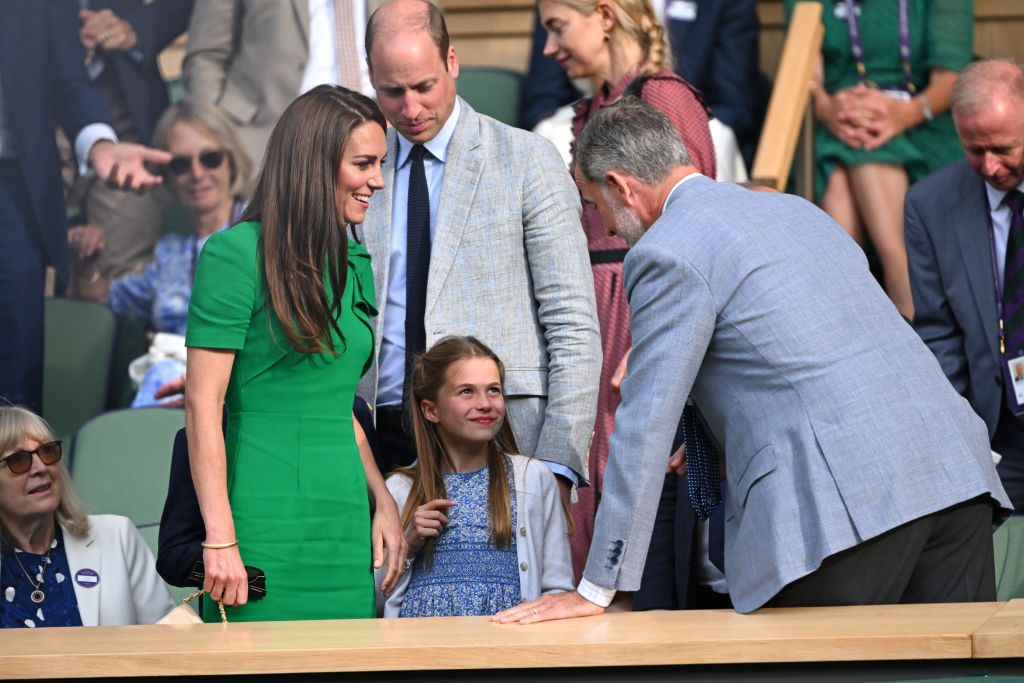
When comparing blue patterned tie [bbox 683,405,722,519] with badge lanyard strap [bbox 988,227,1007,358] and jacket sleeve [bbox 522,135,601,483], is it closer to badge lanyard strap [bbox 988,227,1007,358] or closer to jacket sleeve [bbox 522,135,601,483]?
jacket sleeve [bbox 522,135,601,483]

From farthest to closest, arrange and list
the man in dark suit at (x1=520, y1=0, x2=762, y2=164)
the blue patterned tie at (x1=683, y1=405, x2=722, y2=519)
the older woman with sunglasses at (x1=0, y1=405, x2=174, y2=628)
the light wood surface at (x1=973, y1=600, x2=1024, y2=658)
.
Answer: the man in dark suit at (x1=520, y1=0, x2=762, y2=164), the older woman with sunglasses at (x1=0, y1=405, x2=174, y2=628), the blue patterned tie at (x1=683, y1=405, x2=722, y2=519), the light wood surface at (x1=973, y1=600, x2=1024, y2=658)

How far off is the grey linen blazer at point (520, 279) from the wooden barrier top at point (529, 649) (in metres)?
0.92

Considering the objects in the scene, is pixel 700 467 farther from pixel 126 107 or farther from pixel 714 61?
pixel 126 107

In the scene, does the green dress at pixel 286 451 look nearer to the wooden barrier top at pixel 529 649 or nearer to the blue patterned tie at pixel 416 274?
the wooden barrier top at pixel 529 649

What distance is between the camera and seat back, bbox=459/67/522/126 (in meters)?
6.02

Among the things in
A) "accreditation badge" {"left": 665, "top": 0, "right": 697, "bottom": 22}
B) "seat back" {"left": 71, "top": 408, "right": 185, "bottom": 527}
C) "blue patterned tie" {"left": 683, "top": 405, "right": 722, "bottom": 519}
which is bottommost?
"seat back" {"left": 71, "top": 408, "right": 185, "bottom": 527}

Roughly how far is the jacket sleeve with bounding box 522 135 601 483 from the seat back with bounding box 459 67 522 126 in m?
2.51

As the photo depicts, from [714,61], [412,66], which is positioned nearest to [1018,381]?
[412,66]

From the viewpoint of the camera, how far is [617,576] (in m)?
2.77

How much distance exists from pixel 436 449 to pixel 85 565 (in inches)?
35.2

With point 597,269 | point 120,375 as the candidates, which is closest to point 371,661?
point 597,269

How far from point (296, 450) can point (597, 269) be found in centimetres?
142

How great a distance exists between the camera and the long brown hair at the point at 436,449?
134 inches

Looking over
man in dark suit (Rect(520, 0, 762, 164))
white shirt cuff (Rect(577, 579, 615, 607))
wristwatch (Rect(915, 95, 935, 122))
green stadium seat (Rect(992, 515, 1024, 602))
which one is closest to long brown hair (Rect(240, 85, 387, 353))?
white shirt cuff (Rect(577, 579, 615, 607))
